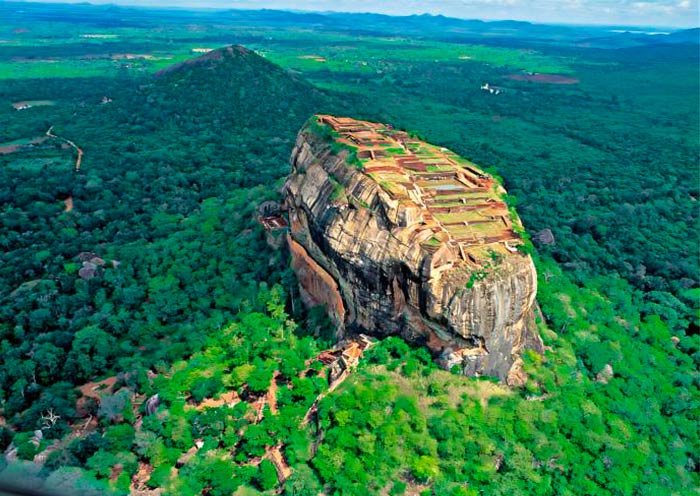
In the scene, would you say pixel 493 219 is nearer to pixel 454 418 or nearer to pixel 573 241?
pixel 454 418

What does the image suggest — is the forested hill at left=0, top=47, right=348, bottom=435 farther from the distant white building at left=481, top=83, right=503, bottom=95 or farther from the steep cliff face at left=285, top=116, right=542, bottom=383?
the distant white building at left=481, top=83, right=503, bottom=95

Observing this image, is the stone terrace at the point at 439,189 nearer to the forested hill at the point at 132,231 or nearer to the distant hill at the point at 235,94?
the forested hill at the point at 132,231

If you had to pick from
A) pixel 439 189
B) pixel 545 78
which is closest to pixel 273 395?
pixel 439 189

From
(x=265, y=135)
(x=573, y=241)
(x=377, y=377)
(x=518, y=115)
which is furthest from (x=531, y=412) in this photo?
(x=518, y=115)

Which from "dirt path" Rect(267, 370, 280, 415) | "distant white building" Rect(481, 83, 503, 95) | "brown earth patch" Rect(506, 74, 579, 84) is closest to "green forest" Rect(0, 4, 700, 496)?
"dirt path" Rect(267, 370, 280, 415)

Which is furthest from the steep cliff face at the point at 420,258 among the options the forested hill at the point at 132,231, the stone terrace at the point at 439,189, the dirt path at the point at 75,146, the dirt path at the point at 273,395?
the dirt path at the point at 75,146

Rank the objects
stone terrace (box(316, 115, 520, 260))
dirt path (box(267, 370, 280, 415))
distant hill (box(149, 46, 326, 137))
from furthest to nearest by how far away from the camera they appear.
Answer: distant hill (box(149, 46, 326, 137)) → stone terrace (box(316, 115, 520, 260)) → dirt path (box(267, 370, 280, 415))

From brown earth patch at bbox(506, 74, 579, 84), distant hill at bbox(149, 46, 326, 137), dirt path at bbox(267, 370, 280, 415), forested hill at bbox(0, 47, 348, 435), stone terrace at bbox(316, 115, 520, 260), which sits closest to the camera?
dirt path at bbox(267, 370, 280, 415)
